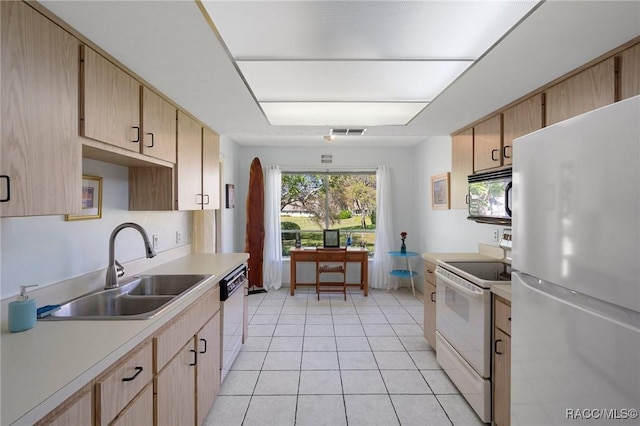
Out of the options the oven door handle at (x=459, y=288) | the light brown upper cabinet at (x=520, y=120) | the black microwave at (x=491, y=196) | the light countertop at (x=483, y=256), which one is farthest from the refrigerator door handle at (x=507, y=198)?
the light countertop at (x=483, y=256)

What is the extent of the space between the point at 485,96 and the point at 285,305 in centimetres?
338

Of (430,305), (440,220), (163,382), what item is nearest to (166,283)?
(163,382)

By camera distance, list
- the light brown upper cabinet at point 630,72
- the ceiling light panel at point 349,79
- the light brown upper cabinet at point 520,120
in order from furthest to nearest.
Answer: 1. the light brown upper cabinet at point 520,120
2. the ceiling light panel at point 349,79
3. the light brown upper cabinet at point 630,72

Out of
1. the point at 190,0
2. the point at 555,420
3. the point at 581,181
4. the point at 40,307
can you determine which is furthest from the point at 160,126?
the point at 555,420

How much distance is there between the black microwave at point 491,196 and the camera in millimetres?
1996

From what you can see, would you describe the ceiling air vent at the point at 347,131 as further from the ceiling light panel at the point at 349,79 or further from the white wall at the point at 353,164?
the white wall at the point at 353,164

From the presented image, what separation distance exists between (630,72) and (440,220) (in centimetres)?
294

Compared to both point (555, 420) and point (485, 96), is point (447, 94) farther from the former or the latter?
point (555, 420)

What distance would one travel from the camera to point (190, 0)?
1.06 meters

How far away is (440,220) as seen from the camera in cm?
412

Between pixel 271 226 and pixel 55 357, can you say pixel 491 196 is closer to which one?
pixel 55 357

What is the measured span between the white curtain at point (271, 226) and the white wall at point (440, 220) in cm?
235

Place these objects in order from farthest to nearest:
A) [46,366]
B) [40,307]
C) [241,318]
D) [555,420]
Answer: [241,318] → [40,307] → [555,420] → [46,366]

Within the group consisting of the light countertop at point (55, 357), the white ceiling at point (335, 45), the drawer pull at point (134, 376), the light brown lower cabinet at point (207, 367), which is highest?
the white ceiling at point (335, 45)
